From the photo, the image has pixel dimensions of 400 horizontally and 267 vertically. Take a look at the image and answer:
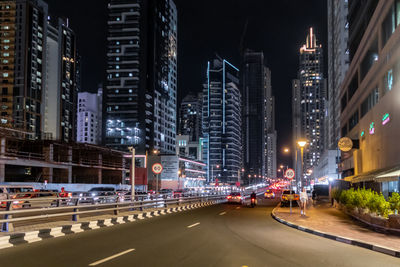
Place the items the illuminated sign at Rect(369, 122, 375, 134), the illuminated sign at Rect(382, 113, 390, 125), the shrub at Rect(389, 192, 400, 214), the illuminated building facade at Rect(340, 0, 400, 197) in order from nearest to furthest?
the shrub at Rect(389, 192, 400, 214), the illuminated building facade at Rect(340, 0, 400, 197), the illuminated sign at Rect(382, 113, 390, 125), the illuminated sign at Rect(369, 122, 375, 134)

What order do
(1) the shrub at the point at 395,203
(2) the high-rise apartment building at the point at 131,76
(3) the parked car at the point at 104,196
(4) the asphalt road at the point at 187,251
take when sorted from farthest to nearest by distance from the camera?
(2) the high-rise apartment building at the point at 131,76 → (3) the parked car at the point at 104,196 → (1) the shrub at the point at 395,203 → (4) the asphalt road at the point at 187,251

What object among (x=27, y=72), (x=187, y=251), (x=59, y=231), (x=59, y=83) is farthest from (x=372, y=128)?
(x=59, y=83)

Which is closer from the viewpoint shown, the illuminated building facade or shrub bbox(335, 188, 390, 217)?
shrub bbox(335, 188, 390, 217)

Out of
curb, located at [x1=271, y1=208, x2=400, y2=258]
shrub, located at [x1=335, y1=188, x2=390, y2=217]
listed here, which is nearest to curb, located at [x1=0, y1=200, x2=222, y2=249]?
curb, located at [x1=271, y1=208, x2=400, y2=258]

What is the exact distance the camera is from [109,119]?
135 m

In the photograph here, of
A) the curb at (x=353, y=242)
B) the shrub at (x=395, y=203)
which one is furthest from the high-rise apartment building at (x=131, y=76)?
the shrub at (x=395, y=203)

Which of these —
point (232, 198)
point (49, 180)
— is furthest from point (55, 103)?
point (232, 198)

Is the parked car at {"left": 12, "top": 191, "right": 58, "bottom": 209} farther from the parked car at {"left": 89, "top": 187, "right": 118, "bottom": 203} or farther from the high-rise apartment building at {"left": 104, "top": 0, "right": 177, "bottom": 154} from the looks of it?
the high-rise apartment building at {"left": 104, "top": 0, "right": 177, "bottom": 154}

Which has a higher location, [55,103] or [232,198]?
[55,103]

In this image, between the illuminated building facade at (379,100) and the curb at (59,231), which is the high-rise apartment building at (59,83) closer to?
the illuminated building facade at (379,100)

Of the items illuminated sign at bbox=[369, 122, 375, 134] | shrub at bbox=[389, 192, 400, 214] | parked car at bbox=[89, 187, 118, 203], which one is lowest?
parked car at bbox=[89, 187, 118, 203]

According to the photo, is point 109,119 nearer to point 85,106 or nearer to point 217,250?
point 85,106

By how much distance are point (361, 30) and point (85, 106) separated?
166858mm

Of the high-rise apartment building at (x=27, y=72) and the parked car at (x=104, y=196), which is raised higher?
the high-rise apartment building at (x=27, y=72)
